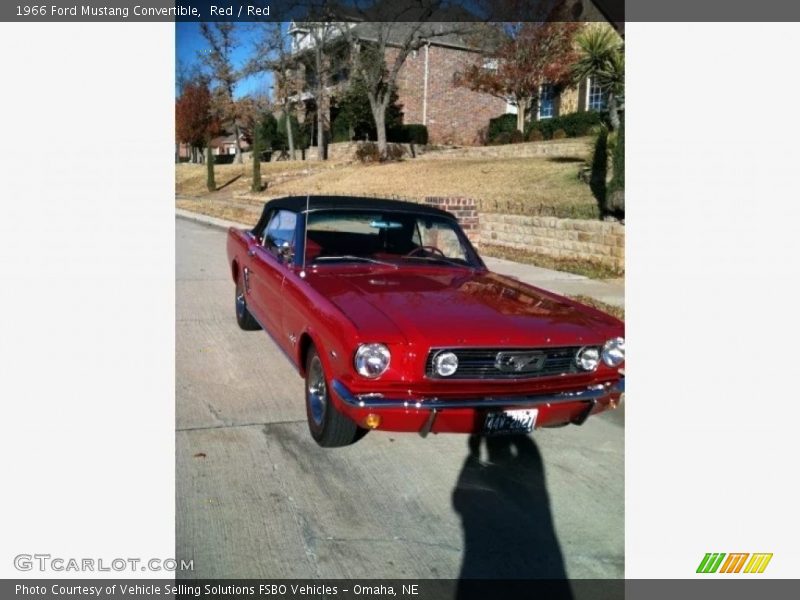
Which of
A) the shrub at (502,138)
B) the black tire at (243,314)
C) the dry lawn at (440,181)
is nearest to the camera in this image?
the black tire at (243,314)

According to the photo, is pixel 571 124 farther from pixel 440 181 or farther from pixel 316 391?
pixel 316 391

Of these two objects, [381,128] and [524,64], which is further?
[381,128]

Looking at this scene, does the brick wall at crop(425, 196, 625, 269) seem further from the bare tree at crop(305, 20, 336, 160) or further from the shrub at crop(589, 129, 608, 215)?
the bare tree at crop(305, 20, 336, 160)

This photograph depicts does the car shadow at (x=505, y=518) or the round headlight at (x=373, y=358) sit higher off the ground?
the round headlight at (x=373, y=358)

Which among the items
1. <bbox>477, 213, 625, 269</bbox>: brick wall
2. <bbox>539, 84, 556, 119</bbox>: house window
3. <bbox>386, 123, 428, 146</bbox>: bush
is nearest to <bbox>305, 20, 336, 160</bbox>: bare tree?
<bbox>477, 213, 625, 269</bbox>: brick wall

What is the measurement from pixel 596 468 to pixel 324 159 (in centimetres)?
2100

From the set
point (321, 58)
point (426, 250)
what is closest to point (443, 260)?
point (426, 250)

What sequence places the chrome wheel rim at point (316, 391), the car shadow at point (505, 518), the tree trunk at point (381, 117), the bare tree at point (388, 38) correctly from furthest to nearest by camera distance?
1. the tree trunk at point (381, 117)
2. the bare tree at point (388, 38)
3. the chrome wheel rim at point (316, 391)
4. the car shadow at point (505, 518)

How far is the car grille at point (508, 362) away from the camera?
3.05m

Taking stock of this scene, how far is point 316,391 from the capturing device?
140 inches

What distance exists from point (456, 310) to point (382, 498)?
1.00 m

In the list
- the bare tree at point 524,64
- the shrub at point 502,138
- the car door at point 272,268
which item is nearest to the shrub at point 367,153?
the bare tree at point 524,64

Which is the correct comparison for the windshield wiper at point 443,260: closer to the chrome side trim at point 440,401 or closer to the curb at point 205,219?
the chrome side trim at point 440,401

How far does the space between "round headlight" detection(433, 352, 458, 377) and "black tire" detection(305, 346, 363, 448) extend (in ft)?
1.88
